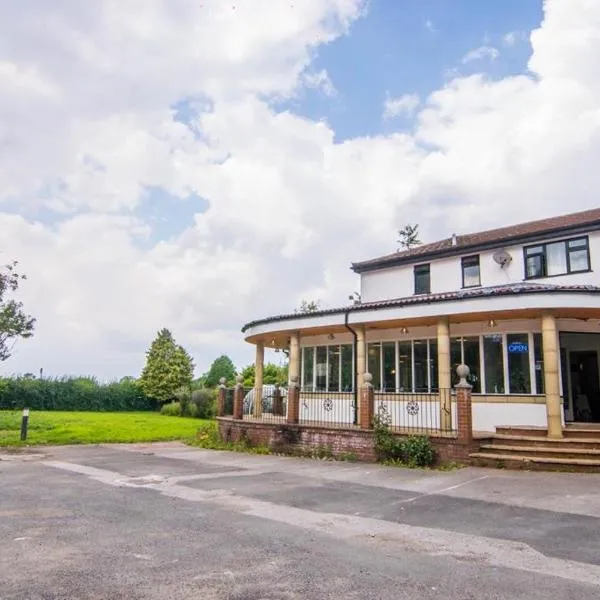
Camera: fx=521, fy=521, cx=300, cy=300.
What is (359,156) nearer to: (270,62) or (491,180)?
(491,180)

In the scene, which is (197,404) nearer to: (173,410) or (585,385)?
(173,410)

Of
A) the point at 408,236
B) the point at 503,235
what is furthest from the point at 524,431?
the point at 408,236

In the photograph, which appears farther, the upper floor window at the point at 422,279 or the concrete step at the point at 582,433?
the upper floor window at the point at 422,279

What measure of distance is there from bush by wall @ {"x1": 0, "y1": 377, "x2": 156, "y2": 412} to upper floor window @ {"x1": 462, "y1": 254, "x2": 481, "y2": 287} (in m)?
28.5

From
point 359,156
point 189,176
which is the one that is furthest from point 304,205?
point 189,176

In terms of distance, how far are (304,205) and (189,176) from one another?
5.70 m

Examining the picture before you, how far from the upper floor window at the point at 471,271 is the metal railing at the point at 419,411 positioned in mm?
5745

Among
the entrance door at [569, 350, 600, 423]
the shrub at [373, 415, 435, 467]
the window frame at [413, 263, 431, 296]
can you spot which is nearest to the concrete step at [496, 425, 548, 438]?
the shrub at [373, 415, 435, 467]

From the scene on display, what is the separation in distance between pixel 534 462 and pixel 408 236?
1411 inches

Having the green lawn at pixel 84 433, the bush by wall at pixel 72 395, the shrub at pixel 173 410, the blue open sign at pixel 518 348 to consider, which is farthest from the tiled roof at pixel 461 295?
the bush by wall at pixel 72 395

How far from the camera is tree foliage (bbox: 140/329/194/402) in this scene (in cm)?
4338

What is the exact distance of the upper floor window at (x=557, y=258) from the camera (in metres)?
16.6

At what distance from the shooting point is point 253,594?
4047 mm

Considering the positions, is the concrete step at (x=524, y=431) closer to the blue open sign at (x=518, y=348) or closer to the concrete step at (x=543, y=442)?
the concrete step at (x=543, y=442)
